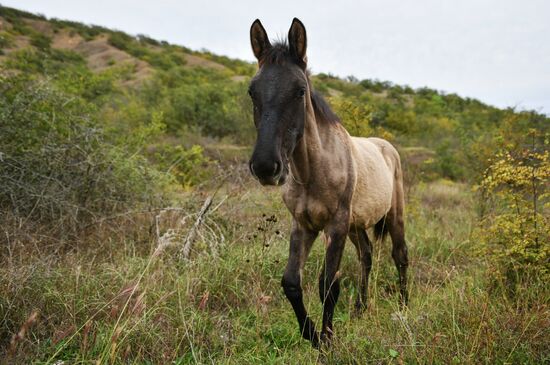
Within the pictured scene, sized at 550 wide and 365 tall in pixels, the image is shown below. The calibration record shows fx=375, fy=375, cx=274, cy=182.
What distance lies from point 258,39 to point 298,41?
36 cm

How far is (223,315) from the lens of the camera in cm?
337

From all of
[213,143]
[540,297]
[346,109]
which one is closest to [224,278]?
[540,297]

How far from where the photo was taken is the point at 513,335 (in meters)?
2.56

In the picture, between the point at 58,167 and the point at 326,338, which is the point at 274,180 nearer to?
the point at 326,338

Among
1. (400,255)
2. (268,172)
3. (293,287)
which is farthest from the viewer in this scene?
(400,255)

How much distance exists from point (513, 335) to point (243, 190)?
4.41 metres

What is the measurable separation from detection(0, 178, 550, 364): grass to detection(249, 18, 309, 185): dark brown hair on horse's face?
88 cm

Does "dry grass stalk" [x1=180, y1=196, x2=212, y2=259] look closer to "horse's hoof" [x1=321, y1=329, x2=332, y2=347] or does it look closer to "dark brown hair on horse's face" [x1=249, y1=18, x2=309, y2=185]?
"horse's hoof" [x1=321, y1=329, x2=332, y2=347]

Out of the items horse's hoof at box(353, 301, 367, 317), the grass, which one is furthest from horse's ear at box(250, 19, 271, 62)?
horse's hoof at box(353, 301, 367, 317)

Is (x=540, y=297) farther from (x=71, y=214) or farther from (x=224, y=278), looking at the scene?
(x=71, y=214)

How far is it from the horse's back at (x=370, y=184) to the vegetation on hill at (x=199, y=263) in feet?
2.17

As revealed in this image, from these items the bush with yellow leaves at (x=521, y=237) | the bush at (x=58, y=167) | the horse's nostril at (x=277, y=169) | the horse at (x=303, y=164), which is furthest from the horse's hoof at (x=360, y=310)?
the bush at (x=58, y=167)

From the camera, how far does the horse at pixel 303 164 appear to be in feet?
8.45

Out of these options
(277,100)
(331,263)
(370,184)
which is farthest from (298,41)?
(331,263)
